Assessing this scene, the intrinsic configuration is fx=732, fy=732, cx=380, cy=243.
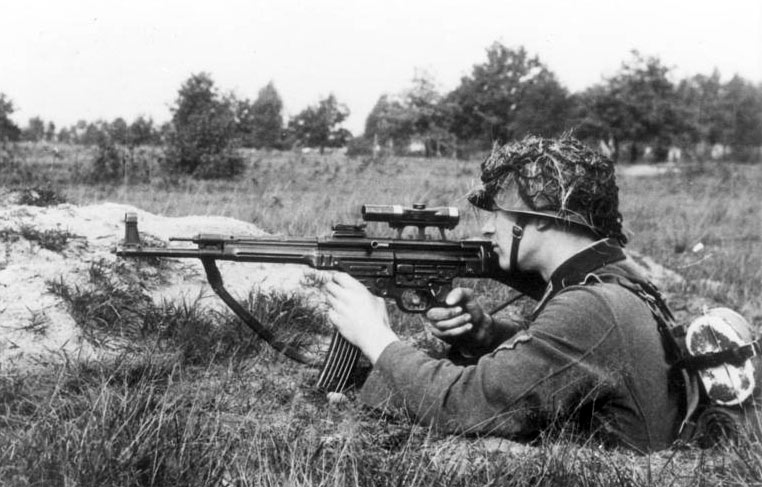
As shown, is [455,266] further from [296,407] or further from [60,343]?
[60,343]

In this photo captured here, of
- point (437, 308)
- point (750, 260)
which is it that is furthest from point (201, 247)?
point (750, 260)

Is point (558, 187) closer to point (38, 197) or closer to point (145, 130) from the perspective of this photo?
point (38, 197)

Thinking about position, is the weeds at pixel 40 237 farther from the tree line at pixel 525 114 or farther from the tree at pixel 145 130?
the tree line at pixel 525 114

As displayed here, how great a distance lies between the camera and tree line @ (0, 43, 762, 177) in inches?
1758

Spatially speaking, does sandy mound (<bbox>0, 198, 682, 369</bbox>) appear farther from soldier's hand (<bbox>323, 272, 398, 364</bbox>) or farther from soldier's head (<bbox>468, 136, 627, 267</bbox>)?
soldier's head (<bbox>468, 136, 627, 267</bbox>)

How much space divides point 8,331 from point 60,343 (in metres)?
0.35

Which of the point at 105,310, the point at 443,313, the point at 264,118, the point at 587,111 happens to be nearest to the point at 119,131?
the point at 105,310

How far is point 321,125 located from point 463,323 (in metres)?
59.9

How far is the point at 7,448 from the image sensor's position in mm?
2869

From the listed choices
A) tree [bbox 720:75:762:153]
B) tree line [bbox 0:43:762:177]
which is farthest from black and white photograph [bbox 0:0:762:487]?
tree [bbox 720:75:762:153]

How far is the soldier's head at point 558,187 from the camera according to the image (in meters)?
3.82

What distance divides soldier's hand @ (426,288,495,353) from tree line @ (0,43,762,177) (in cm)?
2546

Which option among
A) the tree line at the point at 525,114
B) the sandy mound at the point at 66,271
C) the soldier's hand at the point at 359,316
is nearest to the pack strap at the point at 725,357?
the soldier's hand at the point at 359,316

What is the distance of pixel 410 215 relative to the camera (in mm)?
4492
